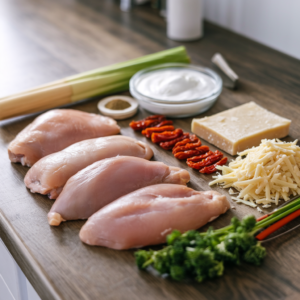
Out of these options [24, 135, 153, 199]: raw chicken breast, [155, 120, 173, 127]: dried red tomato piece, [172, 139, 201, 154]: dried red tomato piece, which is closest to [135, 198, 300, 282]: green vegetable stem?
[24, 135, 153, 199]: raw chicken breast

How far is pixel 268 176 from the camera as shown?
59.6 inches

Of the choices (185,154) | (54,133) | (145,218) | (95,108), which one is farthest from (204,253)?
(95,108)

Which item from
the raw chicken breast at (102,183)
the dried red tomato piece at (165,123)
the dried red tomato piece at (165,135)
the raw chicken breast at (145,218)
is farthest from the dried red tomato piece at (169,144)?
the raw chicken breast at (145,218)

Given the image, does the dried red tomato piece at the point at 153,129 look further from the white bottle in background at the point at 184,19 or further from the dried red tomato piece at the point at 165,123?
the white bottle in background at the point at 184,19

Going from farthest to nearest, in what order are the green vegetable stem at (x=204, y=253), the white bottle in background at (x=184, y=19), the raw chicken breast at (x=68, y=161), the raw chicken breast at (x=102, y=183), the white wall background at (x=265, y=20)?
the white bottle in background at (x=184, y=19) → the white wall background at (x=265, y=20) → the raw chicken breast at (x=68, y=161) → the raw chicken breast at (x=102, y=183) → the green vegetable stem at (x=204, y=253)

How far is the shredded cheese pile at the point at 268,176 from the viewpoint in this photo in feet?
4.97

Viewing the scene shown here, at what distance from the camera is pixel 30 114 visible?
86.8 inches

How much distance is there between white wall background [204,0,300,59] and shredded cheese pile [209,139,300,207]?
142 centimetres

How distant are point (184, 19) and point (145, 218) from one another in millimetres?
2004

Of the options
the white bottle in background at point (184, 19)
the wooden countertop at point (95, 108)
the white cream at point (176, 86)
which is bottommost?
the wooden countertop at point (95, 108)

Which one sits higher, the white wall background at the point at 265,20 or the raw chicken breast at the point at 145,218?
the white wall background at the point at 265,20

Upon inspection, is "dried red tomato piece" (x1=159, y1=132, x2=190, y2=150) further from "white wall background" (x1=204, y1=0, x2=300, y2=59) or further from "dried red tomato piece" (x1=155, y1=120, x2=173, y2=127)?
"white wall background" (x1=204, y1=0, x2=300, y2=59)

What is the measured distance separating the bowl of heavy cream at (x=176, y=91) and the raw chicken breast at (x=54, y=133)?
24 centimetres

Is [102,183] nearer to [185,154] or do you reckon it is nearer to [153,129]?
[185,154]
